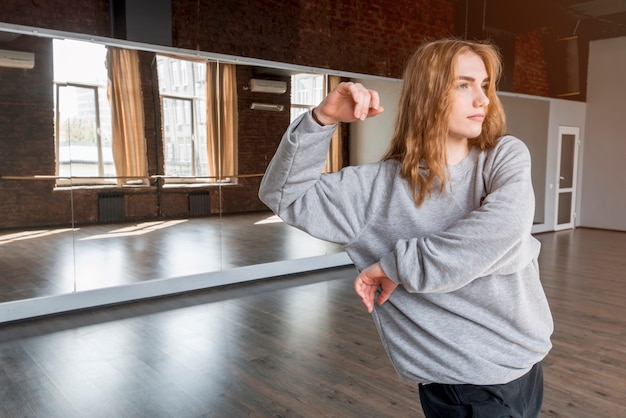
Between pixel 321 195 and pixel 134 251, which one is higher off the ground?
pixel 321 195

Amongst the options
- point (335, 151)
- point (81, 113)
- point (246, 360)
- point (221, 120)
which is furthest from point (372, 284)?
point (335, 151)

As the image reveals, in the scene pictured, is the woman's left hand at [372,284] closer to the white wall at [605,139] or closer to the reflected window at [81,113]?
the reflected window at [81,113]

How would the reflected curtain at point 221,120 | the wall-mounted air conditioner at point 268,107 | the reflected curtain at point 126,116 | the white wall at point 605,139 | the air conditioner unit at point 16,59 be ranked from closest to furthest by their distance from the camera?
the air conditioner unit at point 16,59, the reflected curtain at point 126,116, the reflected curtain at point 221,120, the wall-mounted air conditioner at point 268,107, the white wall at point 605,139

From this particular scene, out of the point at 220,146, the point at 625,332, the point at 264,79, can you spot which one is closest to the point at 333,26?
the point at 264,79

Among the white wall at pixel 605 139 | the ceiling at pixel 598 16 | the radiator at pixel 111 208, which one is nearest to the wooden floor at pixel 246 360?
the radiator at pixel 111 208

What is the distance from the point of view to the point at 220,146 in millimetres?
5887

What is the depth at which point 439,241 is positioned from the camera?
897 mm

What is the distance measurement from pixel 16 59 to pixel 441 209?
4.60 meters

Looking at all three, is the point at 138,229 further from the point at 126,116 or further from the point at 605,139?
the point at 605,139

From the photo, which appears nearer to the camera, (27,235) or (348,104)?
(348,104)

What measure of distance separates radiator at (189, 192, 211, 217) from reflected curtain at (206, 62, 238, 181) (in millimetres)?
248

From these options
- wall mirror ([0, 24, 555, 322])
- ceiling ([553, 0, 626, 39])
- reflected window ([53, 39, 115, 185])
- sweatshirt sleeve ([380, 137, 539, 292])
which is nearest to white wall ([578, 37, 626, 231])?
ceiling ([553, 0, 626, 39])

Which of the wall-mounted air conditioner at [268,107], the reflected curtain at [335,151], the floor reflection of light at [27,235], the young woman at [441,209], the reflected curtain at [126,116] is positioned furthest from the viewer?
the reflected curtain at [335,151]

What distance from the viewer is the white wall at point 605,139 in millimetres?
10578
